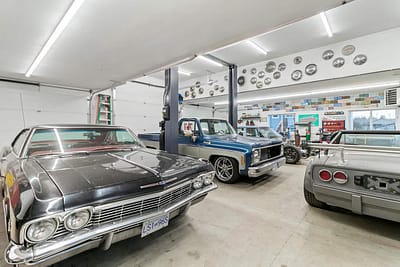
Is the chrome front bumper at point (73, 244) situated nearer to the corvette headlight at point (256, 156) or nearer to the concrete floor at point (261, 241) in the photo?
the concrete floor at point (261, 241)

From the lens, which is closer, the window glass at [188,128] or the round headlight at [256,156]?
the round headlight at [256,156]

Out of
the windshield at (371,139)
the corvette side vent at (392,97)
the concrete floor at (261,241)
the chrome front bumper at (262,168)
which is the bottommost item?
the concrete floor at (261,241)

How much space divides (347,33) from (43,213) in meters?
7.34

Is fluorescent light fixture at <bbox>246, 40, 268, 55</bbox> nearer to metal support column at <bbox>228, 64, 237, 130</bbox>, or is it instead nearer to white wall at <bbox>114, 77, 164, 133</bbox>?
metal support column at <bbox>228, 64, 237, 130</bbox>

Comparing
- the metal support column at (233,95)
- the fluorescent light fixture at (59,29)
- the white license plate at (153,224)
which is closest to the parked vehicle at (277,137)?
the metal support column at (233,95)

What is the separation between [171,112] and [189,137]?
80cm

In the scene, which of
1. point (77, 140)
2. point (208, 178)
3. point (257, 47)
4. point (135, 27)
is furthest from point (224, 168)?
point (257, 47)

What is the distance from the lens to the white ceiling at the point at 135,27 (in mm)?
2258

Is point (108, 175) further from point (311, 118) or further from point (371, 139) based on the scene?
point (311, 118)

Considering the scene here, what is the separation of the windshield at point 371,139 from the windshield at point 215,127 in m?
2.57

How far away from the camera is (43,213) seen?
1039 mm

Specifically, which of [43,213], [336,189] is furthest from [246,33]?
[43,213]

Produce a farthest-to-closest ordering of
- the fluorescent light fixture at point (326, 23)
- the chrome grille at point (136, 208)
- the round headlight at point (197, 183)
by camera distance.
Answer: the fluorescent light fixture at point (326, 23)
the round headlight at point (197, 183)
the chrome grille at point (136, 208)

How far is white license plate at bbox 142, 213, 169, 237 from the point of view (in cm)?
146
